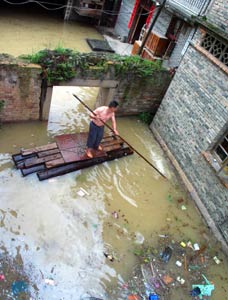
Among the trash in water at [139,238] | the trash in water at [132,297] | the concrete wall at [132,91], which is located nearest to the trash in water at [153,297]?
the trash in water at [132,297]

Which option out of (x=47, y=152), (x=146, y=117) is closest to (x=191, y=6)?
(x=146, y=117)

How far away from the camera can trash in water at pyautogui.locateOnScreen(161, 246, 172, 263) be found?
6176 millimetres

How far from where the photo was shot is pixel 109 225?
21.1 ft

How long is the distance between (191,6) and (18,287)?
1007 centimetres

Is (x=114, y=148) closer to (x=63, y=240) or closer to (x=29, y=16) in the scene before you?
(x=63, y=240)

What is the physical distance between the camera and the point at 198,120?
7664 millimetres

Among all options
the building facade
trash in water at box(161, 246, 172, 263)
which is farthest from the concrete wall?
trash in water at box(161, 246, 172, 263)

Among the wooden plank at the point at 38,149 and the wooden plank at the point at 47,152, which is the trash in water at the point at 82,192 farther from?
the wooden plank at the point at 38,149

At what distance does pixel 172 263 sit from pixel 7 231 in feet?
12.7

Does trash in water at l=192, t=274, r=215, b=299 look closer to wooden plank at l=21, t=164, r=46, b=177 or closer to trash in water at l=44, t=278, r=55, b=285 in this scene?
trash in water at l=44, t=278, r=55, b=285

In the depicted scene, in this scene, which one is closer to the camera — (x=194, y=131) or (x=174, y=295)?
(x=174, y=295)

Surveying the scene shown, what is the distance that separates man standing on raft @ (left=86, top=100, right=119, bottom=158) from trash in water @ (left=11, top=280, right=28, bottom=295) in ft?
11.8

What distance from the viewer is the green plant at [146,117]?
32.6ft

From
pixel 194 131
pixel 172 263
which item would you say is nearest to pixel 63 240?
pixel 172 263
